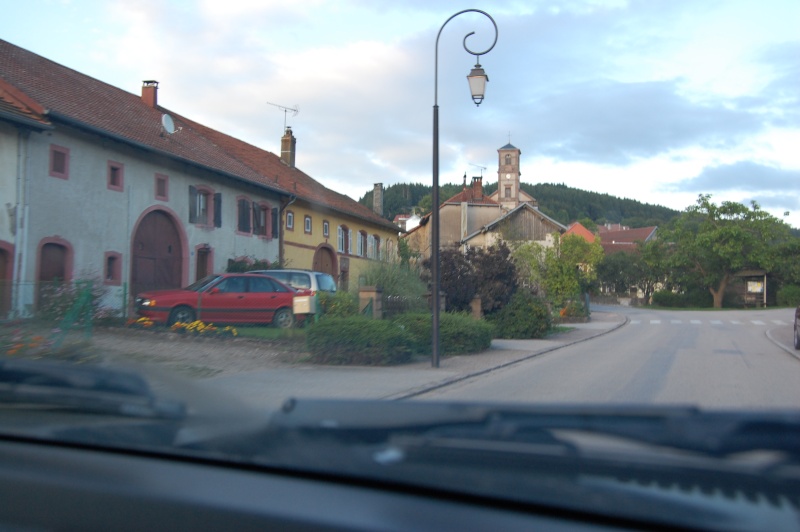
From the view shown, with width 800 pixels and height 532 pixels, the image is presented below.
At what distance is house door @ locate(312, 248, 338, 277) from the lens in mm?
36200

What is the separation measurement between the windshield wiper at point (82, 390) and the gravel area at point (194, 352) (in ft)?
29.8

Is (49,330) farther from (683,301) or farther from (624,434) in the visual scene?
(683,301)

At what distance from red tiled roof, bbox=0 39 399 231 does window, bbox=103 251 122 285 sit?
3568mm

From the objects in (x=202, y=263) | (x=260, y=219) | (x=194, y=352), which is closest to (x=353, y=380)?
(x=194, y=352)

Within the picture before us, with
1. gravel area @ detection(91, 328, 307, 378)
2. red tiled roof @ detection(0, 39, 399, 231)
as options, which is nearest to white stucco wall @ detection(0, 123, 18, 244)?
red tiled roof @ detection(0, 39, 399, 231)

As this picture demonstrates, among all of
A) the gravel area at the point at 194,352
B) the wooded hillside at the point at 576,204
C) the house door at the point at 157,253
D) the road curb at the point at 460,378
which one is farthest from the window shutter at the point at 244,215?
the wooded hillside at the point at 576,204

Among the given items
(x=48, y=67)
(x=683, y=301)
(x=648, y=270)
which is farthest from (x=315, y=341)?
(x=648, y=270)

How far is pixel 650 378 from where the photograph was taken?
1290 cm

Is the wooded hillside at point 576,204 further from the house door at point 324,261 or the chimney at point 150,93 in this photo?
the chimney at point 150,93

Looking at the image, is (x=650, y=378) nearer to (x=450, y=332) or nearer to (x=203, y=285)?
(x=450, y=332)

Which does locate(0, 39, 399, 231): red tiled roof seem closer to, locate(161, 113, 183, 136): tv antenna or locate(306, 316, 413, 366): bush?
locate(161, 113, 183, 136): tv antenna

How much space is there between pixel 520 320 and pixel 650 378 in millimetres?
10403

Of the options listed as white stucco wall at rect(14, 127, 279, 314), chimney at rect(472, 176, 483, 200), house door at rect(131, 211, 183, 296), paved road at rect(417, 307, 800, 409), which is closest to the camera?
paved road at rect(417, 307, 800, 409)

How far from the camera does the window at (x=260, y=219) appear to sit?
100 ft
